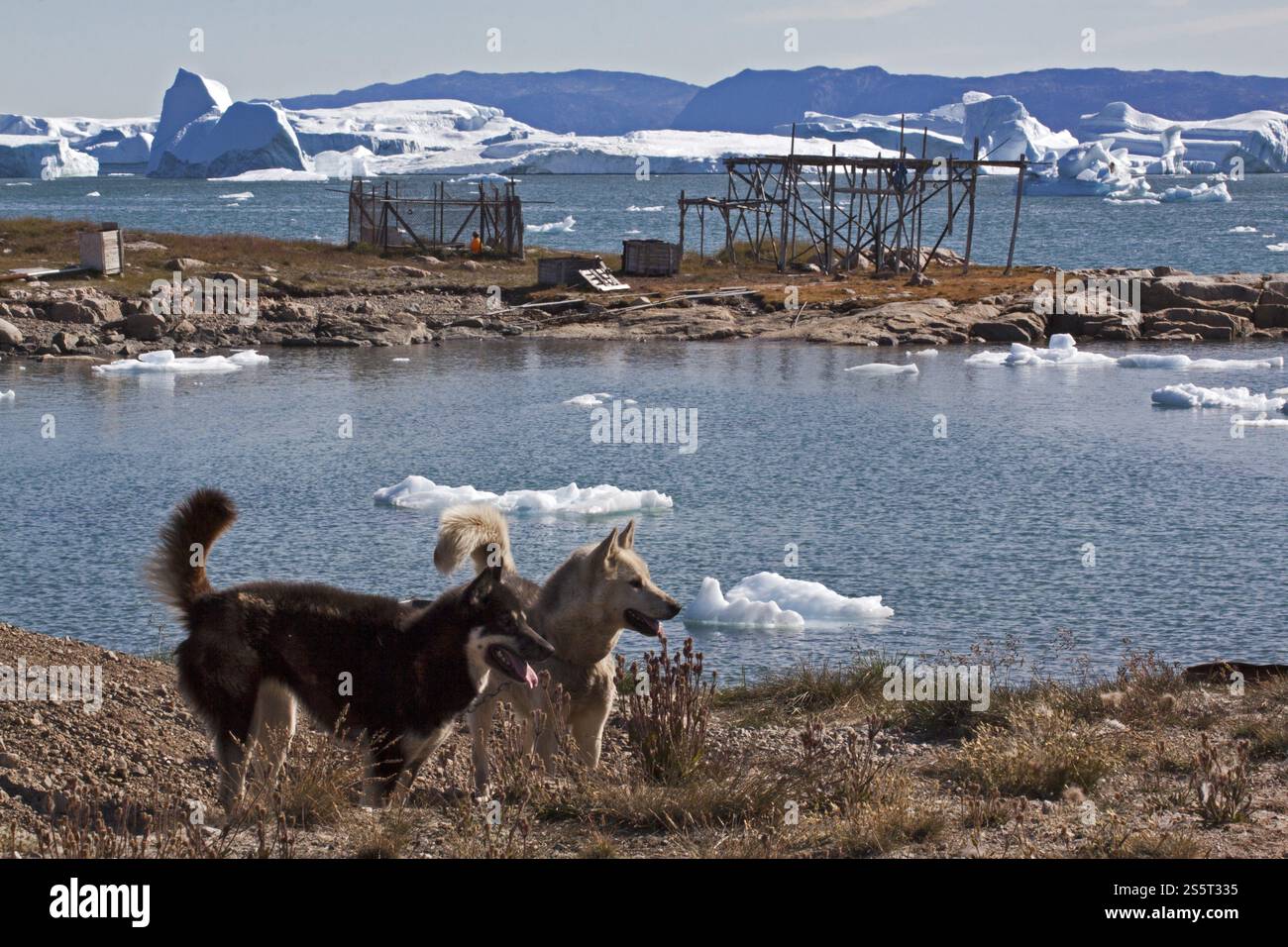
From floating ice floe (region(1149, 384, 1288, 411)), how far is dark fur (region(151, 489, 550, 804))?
2539cm

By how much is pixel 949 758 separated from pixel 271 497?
1449 centimetres

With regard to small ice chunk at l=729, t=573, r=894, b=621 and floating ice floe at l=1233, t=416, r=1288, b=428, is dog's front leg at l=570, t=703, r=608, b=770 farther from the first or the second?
floating ice floe at l=1233, t=416, r=1288, b=428

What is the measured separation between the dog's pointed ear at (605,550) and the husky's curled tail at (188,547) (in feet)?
6.17

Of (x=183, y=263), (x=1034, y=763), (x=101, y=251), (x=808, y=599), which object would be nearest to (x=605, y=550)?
(x=1034, y=763)

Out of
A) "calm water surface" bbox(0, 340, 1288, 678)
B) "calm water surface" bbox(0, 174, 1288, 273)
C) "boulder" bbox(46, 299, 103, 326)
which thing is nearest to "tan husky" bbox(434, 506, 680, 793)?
"calm water surface" bbox(0, 340, 1288, 678)

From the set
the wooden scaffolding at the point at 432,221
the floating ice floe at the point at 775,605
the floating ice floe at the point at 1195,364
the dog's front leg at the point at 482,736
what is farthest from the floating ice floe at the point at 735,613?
the wooden scaffolding at the point at 432,221

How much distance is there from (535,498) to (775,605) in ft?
19.2

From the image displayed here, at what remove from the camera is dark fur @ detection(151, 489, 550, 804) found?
6.73 metres

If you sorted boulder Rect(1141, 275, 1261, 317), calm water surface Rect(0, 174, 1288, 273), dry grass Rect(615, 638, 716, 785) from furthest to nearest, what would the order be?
calm water surface Rect(0, 174, 1288, 273) < boulder Rect(1141, 275, 1261, 317) < dry grass Rect(615, 638, 716, 785)

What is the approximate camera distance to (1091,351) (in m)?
38.5

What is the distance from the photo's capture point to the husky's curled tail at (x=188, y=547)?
6.71 m
